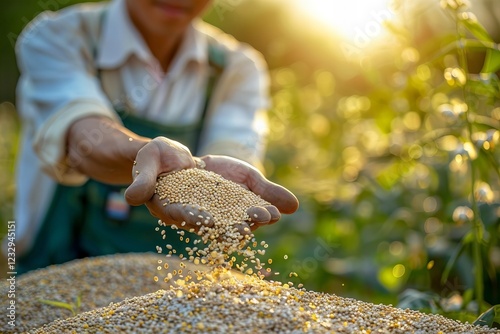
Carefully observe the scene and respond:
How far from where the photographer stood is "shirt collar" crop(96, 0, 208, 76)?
6.69ft

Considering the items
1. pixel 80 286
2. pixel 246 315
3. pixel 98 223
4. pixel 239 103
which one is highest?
pixel 246 315

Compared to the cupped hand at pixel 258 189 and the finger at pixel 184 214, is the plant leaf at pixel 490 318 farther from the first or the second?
the finger at pixel 184 214

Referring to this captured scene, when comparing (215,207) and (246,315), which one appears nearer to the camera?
(246,315)

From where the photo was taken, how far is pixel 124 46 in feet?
6.70

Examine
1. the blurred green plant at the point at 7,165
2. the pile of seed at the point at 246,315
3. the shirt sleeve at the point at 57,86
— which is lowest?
the blurred green plant at the point at 7,165

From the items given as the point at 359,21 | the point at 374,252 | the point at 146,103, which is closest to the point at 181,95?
the point at 146,103

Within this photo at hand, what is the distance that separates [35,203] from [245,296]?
127cm

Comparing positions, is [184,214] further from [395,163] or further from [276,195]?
[395,163]

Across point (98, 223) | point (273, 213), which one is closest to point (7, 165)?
point (98, 223)

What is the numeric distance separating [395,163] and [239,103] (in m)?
0.60

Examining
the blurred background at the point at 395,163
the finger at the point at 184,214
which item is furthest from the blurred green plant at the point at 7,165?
the finger at the point at 184,214

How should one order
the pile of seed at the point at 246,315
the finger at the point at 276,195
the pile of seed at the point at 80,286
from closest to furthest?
1. the pile of seed at the point at 246,315
2. the finger at the point at 276,195
3. the pile of seed at the point at 80,286

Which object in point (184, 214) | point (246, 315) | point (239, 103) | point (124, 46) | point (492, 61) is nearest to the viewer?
point (246, 315)

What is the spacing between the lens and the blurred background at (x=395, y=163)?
1.42 meters
